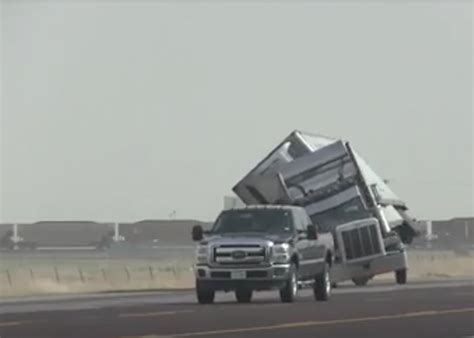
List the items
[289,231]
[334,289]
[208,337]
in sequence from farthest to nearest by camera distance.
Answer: [334,289] → [289,231] → [208,337]

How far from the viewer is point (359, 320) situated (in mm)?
24406

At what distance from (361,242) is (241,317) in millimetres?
12992

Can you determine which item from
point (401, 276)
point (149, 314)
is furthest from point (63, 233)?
point (149, 314)

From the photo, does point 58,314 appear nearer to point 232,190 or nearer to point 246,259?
point 246,259

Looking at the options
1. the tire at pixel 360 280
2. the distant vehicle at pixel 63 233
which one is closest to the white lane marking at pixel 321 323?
the tire at pixel 360 280

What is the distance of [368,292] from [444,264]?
1415 inches

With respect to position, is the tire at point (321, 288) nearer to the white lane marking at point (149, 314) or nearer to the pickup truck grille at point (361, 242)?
the pickup truck grille at point (361, 242)

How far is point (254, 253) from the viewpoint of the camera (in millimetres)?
29844

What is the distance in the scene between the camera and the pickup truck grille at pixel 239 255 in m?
29.8

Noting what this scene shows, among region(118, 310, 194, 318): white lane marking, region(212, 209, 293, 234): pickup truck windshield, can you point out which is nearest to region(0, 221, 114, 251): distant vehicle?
region(212, 209, 293, 234): pickup truck windshield

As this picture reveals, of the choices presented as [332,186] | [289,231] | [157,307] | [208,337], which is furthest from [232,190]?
[208,337]

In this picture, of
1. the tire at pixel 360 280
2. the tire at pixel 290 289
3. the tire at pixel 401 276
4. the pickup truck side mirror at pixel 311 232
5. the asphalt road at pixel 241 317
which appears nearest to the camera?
the asphalt road at pixel 241 317

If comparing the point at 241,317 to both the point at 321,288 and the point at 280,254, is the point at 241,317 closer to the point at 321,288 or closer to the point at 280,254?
the point at 280,254

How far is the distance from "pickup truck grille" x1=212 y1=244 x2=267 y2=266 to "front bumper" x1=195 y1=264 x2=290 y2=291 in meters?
0.13
